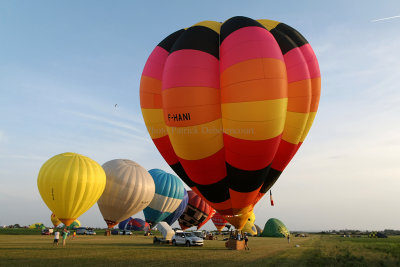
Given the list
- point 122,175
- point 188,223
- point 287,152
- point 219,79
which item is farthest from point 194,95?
point 188,223

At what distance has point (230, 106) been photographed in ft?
41.0

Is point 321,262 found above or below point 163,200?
below

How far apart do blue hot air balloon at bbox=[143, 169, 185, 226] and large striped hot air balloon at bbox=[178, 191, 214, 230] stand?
768cm

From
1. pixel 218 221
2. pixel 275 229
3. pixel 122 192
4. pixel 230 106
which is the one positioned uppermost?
pixel 230 106

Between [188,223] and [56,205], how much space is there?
94.5 ft

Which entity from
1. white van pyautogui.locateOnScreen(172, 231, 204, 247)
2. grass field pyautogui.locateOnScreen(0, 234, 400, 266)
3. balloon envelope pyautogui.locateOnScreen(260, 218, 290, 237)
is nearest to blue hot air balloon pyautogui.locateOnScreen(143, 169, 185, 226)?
white van pyautogui.locateOnScreen(172, 231, 204, 247)

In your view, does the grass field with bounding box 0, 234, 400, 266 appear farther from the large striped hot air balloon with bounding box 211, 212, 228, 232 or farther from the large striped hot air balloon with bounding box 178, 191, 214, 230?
the large striped hot air balloon with bounding box 211, 212, 228, 232

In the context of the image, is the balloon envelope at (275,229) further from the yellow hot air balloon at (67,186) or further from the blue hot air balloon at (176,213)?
the yellow hot air balloon at (67,186)

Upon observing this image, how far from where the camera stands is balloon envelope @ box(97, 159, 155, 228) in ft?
113

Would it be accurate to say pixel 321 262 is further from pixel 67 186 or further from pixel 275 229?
pixel 275 229

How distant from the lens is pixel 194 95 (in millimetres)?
12758

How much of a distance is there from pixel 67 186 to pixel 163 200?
16.6 metres

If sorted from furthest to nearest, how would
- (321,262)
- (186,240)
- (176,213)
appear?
(176,213)
(186,240)
(321,262)

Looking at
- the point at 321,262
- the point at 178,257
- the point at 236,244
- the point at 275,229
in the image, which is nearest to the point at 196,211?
the point at 275,229
